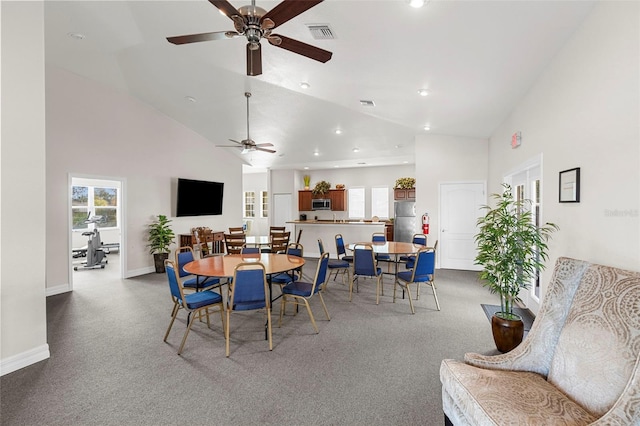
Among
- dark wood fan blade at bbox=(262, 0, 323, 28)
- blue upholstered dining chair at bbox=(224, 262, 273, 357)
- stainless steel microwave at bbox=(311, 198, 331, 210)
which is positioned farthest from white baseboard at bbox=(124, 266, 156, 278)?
dark wood fan blade at bbox=(262, 0, 323, 28)

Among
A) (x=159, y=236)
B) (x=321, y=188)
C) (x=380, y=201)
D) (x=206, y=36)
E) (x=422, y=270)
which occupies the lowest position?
(x=422, y=270)

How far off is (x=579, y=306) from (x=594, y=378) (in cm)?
37

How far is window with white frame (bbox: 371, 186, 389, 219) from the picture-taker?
9.61 meters

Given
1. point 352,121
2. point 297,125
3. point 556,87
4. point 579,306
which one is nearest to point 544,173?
point 556,87

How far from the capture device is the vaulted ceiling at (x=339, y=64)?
8.69 ft

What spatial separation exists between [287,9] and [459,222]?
571cm

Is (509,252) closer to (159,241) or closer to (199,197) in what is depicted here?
(159,241)

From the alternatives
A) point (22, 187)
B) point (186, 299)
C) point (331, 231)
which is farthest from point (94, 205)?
point (186, 299)

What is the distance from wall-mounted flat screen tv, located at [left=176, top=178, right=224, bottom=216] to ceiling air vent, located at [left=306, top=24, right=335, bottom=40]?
5037 millimetres

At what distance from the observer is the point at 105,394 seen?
7.39 feet

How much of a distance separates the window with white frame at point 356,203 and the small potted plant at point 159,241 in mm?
5537

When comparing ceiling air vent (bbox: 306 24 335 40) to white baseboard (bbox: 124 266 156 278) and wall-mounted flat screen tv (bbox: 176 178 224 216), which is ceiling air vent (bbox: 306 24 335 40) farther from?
white baseboard (bbox: 124 266 156 278)

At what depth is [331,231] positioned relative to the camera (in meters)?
8.16

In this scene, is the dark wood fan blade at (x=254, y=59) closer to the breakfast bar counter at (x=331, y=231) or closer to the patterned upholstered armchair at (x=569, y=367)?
the patterned upholstered armchair at (x=569, y=367)
